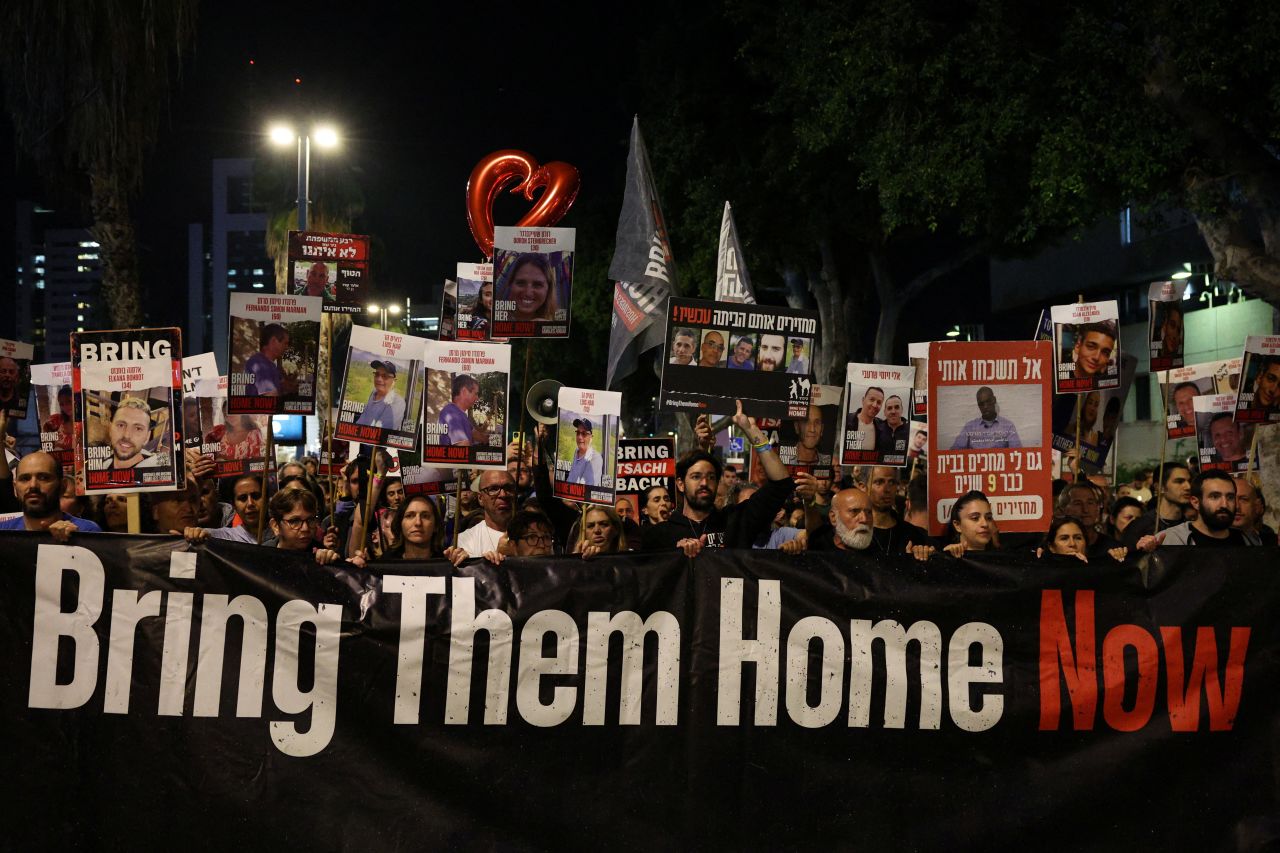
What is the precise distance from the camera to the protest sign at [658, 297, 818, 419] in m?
7.32

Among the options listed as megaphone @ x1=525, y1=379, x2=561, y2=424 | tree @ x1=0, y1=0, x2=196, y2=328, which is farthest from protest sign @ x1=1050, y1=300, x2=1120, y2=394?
tree @ x1=0, y1=0, x2=196, y2=328

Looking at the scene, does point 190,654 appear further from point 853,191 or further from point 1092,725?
point 853,191

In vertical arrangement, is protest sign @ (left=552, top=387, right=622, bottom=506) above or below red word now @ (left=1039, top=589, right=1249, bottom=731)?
above

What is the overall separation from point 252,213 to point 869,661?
176 meters

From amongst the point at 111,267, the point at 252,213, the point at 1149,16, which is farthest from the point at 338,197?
the point at 252,213

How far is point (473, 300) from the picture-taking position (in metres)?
10.4

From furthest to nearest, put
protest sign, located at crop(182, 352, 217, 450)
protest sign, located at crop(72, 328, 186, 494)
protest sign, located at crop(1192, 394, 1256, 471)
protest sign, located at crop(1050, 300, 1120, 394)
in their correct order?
protest sign, located at crop(1192, 394, 1256, 471)
protest sign, located at crop(1050, 300, 1120, 394)
protest sign, located at crop(182, 352, 217, 450)
protest sign, located at crop(72, 328, 186, 494)

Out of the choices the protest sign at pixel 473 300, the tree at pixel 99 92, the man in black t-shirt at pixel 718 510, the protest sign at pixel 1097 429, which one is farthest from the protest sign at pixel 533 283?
the tree at pixel 99 92

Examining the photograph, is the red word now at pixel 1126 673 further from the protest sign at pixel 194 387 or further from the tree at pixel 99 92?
the tree at pixel 99 92

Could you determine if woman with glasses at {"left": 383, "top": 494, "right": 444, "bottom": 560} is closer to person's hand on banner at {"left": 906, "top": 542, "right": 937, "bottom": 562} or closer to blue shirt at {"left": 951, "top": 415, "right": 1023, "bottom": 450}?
person's hand on banner at {"left": 906, "top": 542, "right": 937, "bottom": 562}

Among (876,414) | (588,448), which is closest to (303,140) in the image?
(876,414)

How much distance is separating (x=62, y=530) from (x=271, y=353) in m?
2.03

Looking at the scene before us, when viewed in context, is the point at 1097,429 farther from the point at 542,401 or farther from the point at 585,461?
the point at 585,461

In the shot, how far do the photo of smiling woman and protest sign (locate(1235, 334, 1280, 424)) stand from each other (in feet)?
15.9
